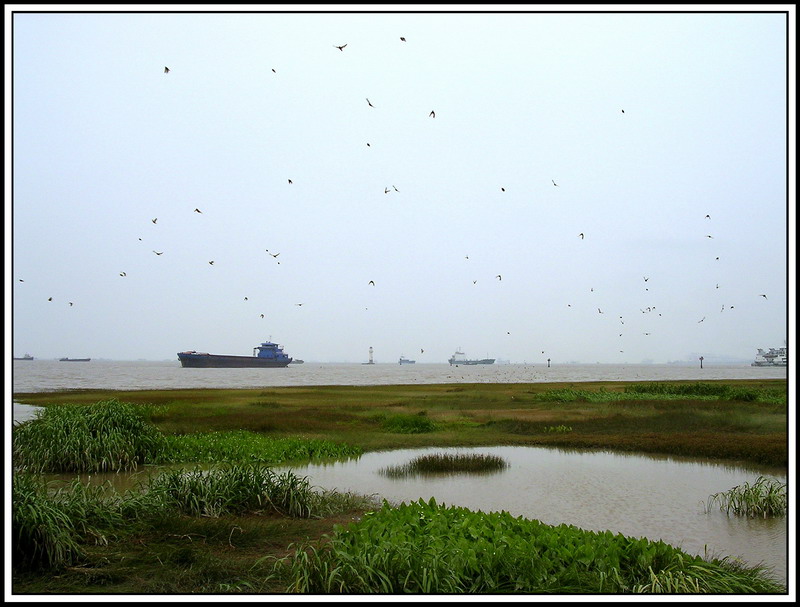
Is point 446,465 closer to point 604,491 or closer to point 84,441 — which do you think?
point 604,491

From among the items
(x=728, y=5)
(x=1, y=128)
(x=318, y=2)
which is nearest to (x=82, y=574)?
(x=1, y=128)

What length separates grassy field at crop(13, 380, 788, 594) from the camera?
21.4ft

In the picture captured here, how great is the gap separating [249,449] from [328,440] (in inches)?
143

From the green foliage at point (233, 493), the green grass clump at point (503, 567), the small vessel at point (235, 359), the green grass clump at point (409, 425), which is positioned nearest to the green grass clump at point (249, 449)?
the green grass clump at point (409, 425)

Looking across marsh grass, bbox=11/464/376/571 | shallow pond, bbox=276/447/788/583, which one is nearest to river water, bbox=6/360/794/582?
shallow pond, bbox=276/447/788/583

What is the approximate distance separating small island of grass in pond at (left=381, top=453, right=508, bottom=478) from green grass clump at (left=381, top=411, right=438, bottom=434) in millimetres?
6066

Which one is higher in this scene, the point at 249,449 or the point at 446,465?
the point at 249,449

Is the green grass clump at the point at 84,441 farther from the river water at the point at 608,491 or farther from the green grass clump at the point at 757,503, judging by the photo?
the green grass clump at the point at 757,503

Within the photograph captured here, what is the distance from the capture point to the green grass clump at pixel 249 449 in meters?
15.9

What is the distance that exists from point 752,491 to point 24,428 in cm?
1584

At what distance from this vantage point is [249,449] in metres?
16.8

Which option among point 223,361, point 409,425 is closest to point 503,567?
point 409,425

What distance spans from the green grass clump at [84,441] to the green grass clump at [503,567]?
9513mm

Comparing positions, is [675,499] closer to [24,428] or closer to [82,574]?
[82,574]
